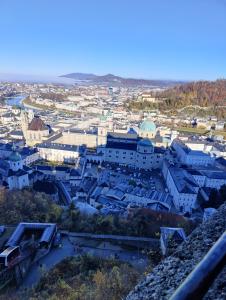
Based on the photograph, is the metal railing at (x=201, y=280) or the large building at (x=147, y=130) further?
the large building at (x=147, y=130)

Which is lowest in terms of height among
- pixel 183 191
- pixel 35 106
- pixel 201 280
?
pixel 35 106

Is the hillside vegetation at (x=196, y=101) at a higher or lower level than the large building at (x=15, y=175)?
higher

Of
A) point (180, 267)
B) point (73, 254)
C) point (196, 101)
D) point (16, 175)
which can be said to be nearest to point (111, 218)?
point (73, 254)

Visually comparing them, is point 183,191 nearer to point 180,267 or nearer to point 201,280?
point 180,267

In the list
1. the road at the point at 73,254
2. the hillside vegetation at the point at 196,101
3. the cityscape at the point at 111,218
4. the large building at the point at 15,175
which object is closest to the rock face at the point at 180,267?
the cityscape at the point at 111,218

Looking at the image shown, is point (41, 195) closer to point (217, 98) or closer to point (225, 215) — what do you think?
point (225, 215)

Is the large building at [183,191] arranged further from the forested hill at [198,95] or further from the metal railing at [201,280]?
the forested hill at [198,95]
